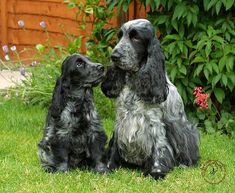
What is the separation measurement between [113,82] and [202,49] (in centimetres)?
196

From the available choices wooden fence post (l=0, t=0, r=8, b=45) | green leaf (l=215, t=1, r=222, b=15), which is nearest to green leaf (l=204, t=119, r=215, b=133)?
green leaf (l=215, t=1, r=222, b=15)

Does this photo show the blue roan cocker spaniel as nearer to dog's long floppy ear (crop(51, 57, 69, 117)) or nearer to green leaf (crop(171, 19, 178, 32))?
dog's long floppy ear (crop(51, 57, 69, 117))

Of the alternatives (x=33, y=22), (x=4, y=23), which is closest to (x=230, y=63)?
(x=33, y=22)

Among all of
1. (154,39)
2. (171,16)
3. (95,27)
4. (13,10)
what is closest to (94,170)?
(154,39)

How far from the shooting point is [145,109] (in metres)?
6.35

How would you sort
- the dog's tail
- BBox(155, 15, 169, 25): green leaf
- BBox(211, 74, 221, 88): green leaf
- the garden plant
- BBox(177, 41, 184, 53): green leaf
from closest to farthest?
the garden plant → the dog's tail → BBox(211, 74, 221, 88): green leaf → BBox(177, 41, 184, 53): green leaf → BBox(155, 15, 169, 25): green leaf

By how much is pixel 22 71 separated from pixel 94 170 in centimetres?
295

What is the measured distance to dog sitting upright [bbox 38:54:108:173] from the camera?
630cm

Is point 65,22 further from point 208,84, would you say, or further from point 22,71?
point 208,84

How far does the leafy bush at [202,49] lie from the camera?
26.3 ft

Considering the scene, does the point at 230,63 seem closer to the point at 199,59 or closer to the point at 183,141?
the point at 199,59

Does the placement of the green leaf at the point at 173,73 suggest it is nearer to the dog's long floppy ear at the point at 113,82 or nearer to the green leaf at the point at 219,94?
the green leaf at the point at 219,94

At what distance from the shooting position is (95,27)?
9266mm

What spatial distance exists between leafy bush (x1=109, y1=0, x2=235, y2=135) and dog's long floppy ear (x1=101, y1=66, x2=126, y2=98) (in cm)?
180
